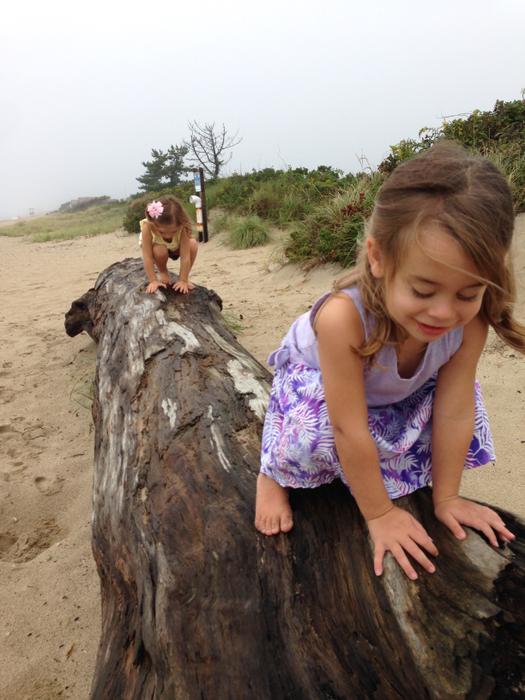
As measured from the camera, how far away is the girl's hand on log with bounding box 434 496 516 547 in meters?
1.53

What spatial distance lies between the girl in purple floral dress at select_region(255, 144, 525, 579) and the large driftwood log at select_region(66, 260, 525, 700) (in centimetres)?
7

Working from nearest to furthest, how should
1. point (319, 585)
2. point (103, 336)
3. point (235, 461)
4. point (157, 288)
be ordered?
point (319, 585), point (235, 461), point (103, 336), point (157, 288)

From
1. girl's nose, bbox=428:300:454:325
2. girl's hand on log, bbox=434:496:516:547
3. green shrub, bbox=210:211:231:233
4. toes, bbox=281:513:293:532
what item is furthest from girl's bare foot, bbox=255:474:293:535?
green shrub, bbox=210:211:231:233

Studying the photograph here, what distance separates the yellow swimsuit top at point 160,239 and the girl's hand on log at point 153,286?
491mm

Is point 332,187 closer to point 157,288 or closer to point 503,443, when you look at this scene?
point 157,288

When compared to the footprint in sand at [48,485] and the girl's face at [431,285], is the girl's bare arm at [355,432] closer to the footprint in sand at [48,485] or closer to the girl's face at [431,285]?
the girl's face at [431,285]

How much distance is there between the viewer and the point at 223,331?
3.52 m

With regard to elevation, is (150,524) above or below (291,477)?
below

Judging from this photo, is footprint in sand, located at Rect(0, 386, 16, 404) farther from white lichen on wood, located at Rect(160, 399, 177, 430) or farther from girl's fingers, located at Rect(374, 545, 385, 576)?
girl's fingers, located at Rect(374, 545, 385, 576)

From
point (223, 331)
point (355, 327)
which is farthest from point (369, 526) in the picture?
point (223, 331)

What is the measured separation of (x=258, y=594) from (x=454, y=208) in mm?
1113

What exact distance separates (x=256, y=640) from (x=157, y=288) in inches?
124

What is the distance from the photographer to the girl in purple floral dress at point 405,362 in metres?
1.27

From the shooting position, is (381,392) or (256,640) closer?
(256,640)
